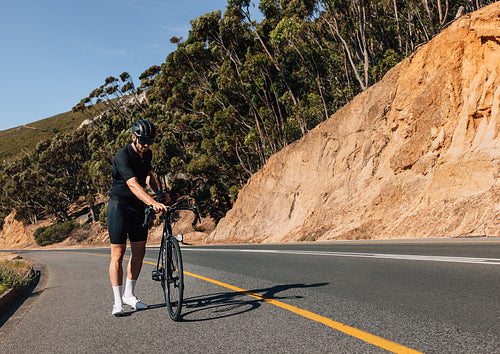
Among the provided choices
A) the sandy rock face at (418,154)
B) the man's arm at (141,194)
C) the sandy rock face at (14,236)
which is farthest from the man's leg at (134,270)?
the sandy rock face at (14,236)

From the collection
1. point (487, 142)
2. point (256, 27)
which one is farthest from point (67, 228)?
point (487, 142)

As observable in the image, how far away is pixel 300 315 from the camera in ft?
14.2

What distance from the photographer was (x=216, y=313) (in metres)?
4.79

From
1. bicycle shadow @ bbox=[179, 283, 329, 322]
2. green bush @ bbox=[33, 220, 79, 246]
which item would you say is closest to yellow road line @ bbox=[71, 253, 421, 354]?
bicycle shadow @ bbox=[179, 283, 329, 322]

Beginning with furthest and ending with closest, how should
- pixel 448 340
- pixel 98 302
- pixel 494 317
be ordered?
pixel 98 302 < pixel 494 317 < pixel 448 340

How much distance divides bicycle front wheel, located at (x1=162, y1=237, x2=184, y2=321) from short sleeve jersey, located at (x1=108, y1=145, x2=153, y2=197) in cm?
82

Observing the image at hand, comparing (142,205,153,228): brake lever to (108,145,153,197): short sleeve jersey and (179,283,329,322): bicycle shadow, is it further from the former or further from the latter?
→ (179,283,329,322): bicycle shadow

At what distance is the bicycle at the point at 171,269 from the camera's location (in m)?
4.55

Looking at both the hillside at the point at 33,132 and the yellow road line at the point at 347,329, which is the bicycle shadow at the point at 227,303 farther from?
the hillside at the point at 33,132

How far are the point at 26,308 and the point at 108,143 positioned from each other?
155 ft

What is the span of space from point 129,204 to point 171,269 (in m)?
0.95

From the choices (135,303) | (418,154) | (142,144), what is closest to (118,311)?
(135,303)

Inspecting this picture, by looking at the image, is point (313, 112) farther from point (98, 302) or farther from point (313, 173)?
point (98, 302)

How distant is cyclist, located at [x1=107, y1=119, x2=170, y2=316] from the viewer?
16.1 ft
